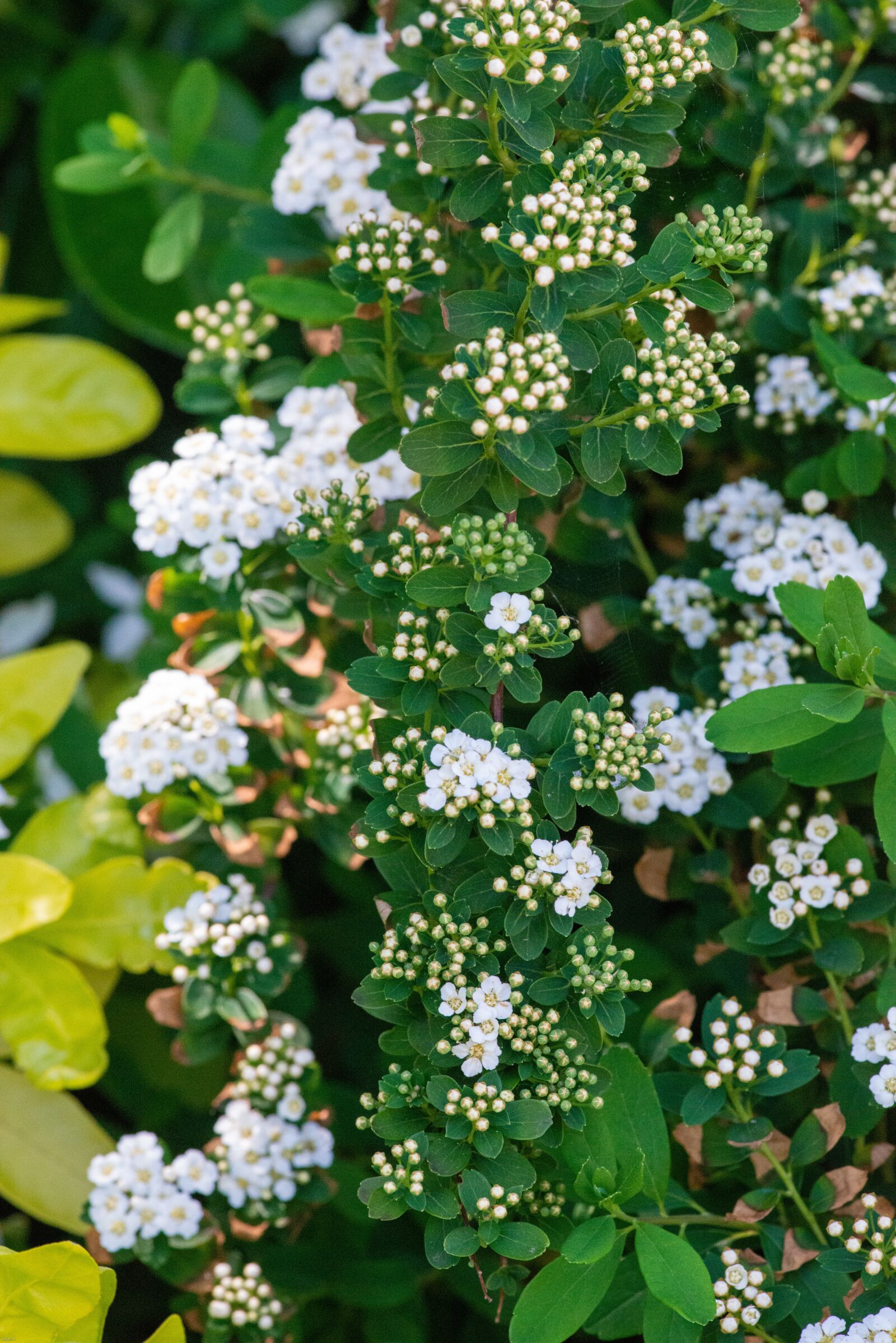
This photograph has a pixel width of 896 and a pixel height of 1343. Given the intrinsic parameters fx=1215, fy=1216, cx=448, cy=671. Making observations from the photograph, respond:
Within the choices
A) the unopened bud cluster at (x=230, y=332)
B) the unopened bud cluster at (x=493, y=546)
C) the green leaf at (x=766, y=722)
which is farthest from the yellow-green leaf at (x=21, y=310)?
the green leaf at (x=766, y=722)

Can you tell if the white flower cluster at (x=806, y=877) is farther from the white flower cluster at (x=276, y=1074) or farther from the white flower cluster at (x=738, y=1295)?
the white flower cluster at (x=276, y=1074)

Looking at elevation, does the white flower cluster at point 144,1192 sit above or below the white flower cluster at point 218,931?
below

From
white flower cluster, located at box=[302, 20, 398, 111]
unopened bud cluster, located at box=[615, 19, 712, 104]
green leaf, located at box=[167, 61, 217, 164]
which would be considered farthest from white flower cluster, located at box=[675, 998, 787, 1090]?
green leaf, located at box=[167, 61, 217, 164]

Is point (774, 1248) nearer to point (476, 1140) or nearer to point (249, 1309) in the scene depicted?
point (476, 1140)

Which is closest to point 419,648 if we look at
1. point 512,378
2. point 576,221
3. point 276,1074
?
point 512,378

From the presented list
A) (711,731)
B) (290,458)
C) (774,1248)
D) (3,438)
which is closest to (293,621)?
(290,458)

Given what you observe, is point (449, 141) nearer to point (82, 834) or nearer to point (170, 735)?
point (170, 735)

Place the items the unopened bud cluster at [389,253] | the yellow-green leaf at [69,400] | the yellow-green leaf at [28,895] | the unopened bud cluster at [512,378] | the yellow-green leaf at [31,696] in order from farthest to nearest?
the yellow-green leaf at [69,400] → the yellow-green leaf at [31,696] → the yellow-green leaf at [28,895] → the unopened bud cluster at [389,253] → the unopened bud cluster at [512,378]

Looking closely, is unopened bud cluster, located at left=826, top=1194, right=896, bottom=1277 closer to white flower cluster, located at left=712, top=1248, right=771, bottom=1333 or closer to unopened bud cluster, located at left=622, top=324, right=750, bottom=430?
white flower cluster, located at left=712, top=1248, right=771, bottom=1333
